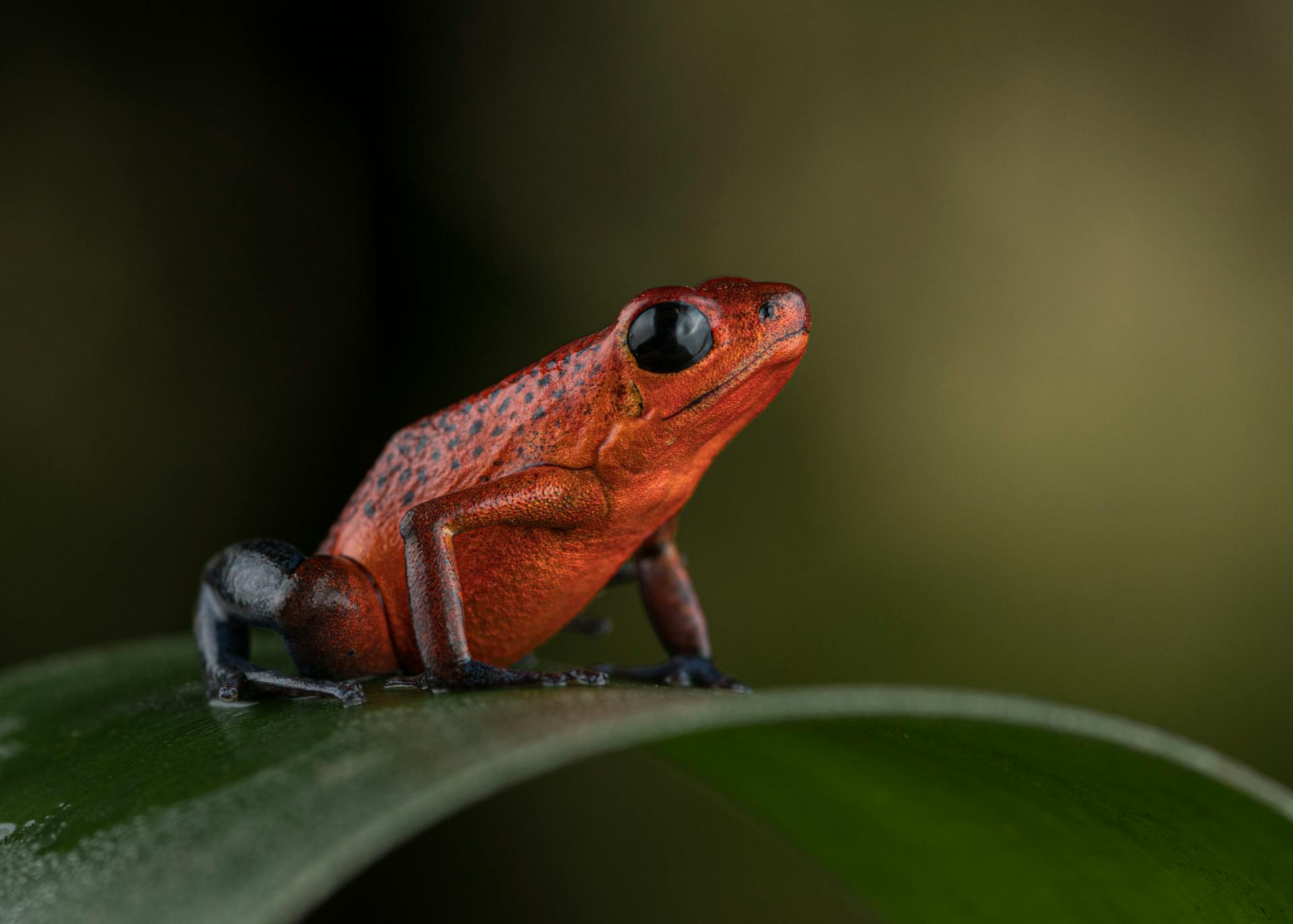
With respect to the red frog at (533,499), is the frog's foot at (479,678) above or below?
below

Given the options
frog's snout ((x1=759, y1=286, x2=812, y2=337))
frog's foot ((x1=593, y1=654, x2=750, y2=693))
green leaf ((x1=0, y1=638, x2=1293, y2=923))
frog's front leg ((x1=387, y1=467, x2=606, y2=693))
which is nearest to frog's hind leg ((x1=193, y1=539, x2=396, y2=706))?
frog's front leg ((x1=387, y1=467, x2=606, y2=693))

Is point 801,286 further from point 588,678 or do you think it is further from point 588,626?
point 588,678

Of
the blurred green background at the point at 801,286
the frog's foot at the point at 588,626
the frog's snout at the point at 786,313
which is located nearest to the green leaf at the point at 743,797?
the frog's snout at the point at 786,313

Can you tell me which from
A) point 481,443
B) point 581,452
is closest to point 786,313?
point 581,452

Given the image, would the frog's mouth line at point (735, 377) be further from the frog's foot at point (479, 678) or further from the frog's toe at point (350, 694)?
the frog's toe at point (350, 694)

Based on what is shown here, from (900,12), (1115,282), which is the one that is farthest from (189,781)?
(900,12)

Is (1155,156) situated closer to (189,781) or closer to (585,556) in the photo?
(585,556)

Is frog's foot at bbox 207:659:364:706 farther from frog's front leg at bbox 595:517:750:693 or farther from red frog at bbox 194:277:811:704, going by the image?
frog's front leg at bbox 595:517:750:693
